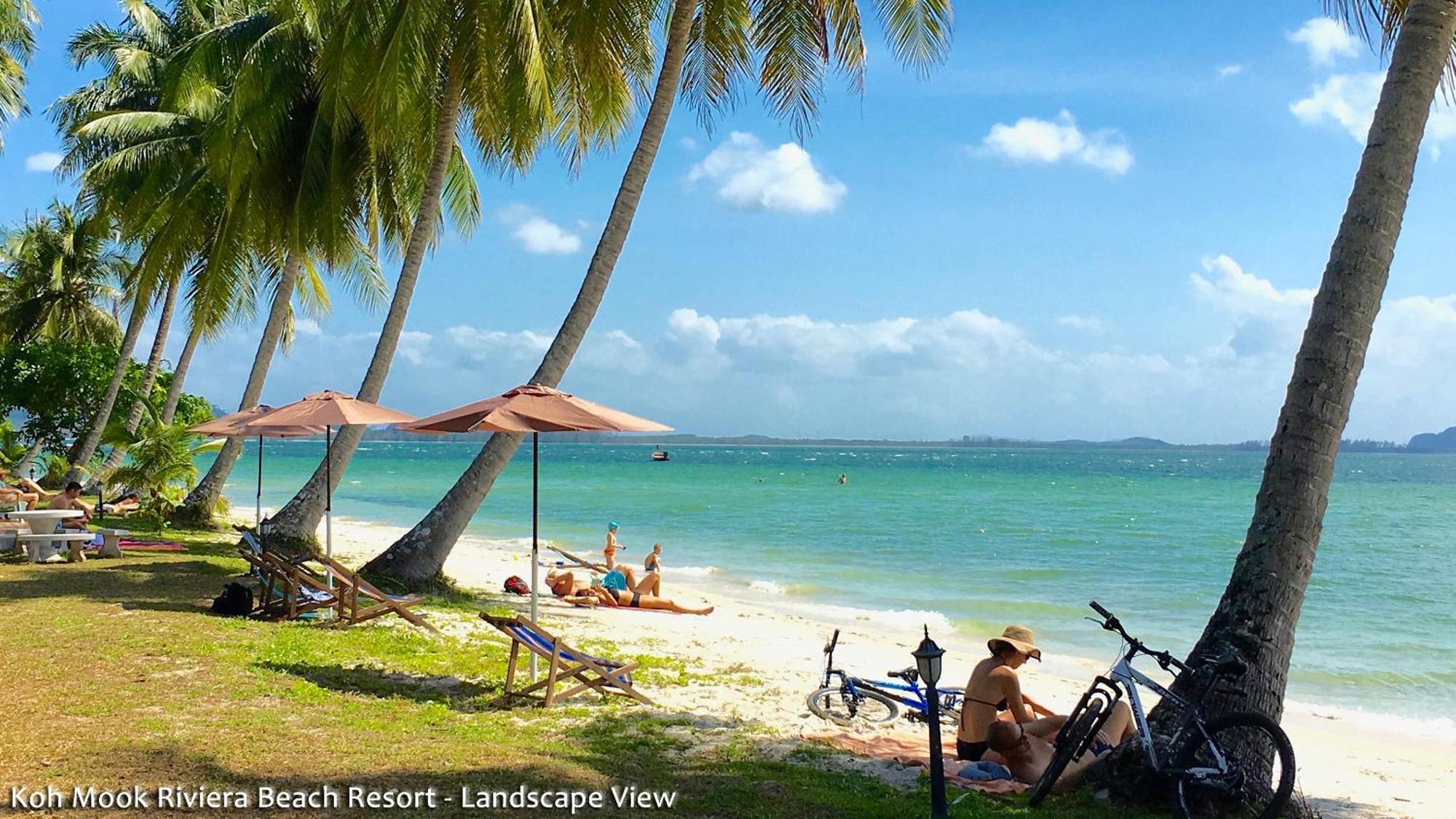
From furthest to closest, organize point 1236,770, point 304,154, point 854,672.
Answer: point 304,154 → point 854,672 → point 1236,770

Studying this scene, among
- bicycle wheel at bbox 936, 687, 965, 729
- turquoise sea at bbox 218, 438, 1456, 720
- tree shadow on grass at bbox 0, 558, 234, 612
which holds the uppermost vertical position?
tree shadow on grass at bbox 0, 558, 234, 612

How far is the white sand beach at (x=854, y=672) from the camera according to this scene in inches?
291

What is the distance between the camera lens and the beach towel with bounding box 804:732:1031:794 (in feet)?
19.0

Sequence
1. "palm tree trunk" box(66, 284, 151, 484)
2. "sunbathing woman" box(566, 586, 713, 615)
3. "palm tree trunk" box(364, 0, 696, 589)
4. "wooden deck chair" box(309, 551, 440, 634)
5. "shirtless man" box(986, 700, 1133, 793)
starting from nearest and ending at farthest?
"shirtless man" box(986, 700, 1133, 793), "wooden deck chair" box(309, 551, 440, 634), "palm tree trunk" box(364, 0, 696, 589), "sunbathing woman" box(566, 586, 713, 615), "palm tree trunk" box(66, 284, 151, 484)

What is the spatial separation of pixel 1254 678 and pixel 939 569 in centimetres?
1878

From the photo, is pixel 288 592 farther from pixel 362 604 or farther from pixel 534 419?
pixel 534 419

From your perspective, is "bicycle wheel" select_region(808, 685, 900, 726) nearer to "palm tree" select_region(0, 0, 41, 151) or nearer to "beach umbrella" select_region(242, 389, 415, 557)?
"beach umbrella" select_region(242, 389, 415, 557)

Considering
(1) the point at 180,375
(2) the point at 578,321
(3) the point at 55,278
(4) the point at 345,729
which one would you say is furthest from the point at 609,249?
(3) the point at 55,278

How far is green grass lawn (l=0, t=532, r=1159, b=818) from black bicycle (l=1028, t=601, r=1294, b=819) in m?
0.39

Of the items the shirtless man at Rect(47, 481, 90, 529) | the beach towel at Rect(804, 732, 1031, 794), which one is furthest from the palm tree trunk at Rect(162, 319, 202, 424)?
the beach towel at Rect(804, 732, 1031, 794)

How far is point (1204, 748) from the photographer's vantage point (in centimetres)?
514

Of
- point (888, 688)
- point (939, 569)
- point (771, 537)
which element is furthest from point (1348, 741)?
point (771, 537)

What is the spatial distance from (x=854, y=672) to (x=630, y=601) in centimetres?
488

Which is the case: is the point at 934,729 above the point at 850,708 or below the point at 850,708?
above
